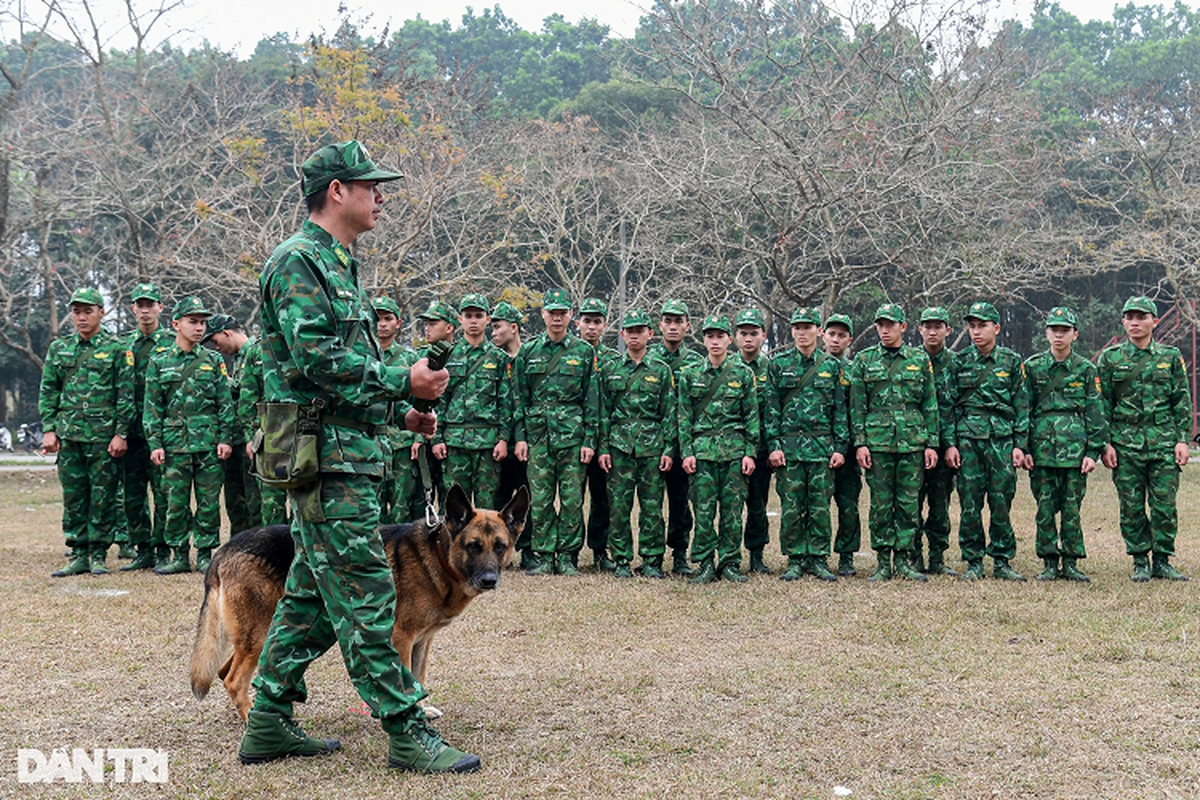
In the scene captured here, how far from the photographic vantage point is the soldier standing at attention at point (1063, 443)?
884cm

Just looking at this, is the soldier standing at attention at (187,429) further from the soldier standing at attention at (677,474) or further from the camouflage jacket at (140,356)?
the soldier standing at attention at (677,474)

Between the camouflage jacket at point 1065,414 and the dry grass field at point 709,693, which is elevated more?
the camouflage jacket at point 1065,414

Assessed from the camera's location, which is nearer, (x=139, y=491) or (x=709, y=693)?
(x=709, y=693)

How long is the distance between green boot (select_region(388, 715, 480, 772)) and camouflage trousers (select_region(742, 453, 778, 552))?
570 centimetres

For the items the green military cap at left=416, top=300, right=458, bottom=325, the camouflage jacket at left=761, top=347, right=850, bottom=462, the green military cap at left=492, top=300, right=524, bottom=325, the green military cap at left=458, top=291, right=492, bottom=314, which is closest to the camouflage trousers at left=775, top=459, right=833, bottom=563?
the camouflage jacket at left=761, top=347, right=850, bottom=462

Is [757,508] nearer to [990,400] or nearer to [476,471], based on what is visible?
[990,400]

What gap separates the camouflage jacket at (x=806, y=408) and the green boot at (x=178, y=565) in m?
5.07

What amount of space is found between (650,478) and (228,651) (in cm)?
492

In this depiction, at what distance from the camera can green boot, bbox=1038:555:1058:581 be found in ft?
29.2

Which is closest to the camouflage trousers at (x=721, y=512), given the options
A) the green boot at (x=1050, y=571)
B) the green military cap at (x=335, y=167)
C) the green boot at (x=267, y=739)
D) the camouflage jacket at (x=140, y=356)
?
the green boot at (x=1050, y=571)

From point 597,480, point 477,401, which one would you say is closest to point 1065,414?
point 597,480

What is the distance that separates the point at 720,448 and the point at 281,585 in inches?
186

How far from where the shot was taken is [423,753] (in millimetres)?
4094

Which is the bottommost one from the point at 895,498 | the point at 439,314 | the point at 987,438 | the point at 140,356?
the point at 895,498
